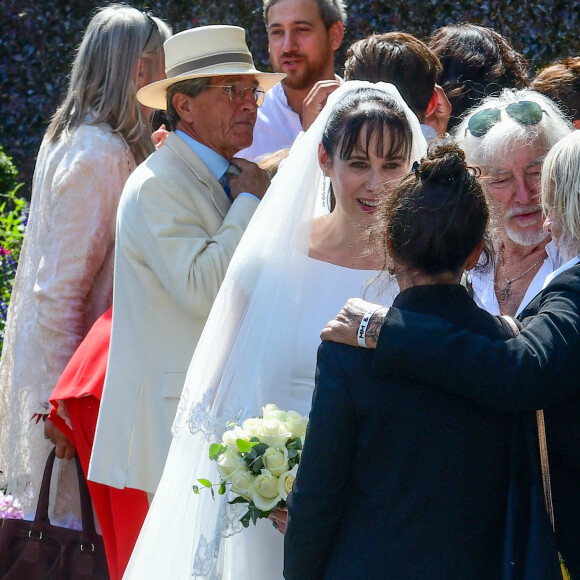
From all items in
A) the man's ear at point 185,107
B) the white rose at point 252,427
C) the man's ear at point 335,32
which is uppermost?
the man's ear at point 335,32

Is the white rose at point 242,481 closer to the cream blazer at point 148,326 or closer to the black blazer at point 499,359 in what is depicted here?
the black blazer at point 499,359

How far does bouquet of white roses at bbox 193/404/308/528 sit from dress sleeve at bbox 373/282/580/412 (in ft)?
1.40

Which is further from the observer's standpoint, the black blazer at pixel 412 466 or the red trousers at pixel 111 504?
the red trousers at pixel 111 504

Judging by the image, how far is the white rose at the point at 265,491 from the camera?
244cm

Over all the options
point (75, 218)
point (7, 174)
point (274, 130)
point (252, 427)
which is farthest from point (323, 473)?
point (7, 174)

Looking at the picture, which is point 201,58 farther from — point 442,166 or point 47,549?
point 47,549

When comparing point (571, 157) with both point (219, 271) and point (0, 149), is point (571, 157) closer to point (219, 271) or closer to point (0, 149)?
point (219, 271)

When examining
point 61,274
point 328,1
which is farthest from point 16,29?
point 61,274

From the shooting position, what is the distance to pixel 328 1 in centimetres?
509

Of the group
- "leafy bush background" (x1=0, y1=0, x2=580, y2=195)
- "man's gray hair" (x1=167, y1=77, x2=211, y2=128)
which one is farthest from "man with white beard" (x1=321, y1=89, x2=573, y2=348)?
"leafy bush background" (x1=0, y1=0, x2=580, y2=195)

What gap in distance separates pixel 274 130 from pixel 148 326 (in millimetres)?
1716

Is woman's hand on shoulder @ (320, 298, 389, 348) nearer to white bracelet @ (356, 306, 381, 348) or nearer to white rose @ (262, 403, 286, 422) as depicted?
white bracelet @ (356, 306, 381, 348)

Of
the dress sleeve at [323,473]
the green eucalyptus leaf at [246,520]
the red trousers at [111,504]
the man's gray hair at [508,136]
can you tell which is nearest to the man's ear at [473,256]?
the dress sleeve at [323,473]

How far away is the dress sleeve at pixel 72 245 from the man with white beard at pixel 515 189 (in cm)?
143
